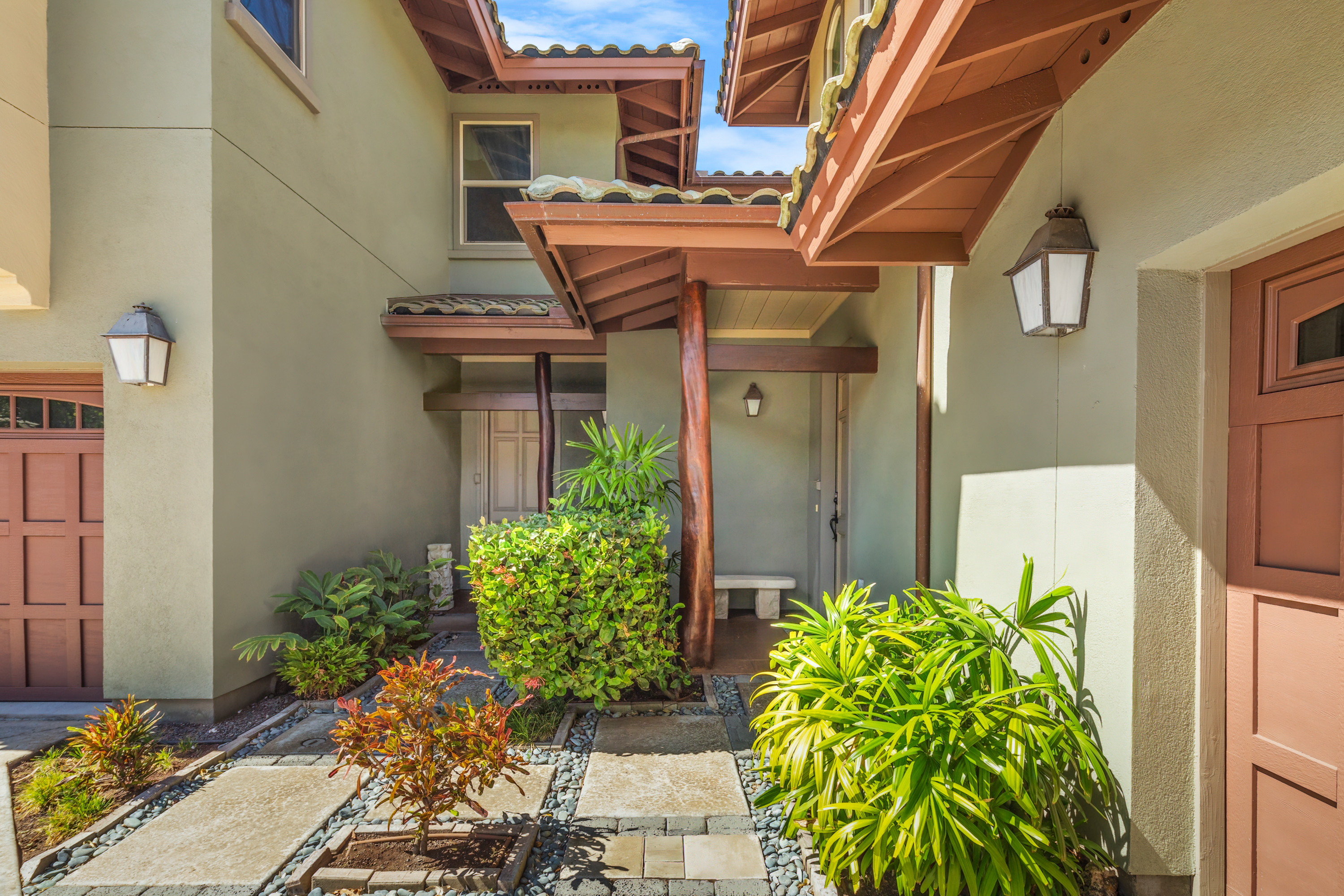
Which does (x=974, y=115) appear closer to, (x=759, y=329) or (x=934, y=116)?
(x=934, y=116)

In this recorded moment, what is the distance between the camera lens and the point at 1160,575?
197 cm

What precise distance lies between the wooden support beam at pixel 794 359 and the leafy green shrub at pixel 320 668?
10.5ft

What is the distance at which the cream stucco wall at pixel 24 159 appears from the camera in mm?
3449

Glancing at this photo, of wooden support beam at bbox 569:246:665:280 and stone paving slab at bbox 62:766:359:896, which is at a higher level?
wooden support beam at bbox 569:246:665:280

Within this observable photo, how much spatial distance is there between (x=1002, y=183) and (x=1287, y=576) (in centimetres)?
176

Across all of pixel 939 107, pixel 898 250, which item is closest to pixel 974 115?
pixel 939 107

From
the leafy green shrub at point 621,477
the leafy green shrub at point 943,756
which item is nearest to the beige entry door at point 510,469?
the leafy green shrub at point 621,477

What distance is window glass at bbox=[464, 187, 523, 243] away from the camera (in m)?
7.70

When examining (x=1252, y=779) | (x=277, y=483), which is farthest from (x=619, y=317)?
(x=1252, y=779)

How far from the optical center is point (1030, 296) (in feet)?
7.55

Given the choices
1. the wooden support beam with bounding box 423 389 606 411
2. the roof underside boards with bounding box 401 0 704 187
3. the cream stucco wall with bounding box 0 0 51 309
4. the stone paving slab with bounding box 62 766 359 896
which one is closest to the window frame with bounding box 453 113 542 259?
the roof underside boards with bounding box 401 0 704 187

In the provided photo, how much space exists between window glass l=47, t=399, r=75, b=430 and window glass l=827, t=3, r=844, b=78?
556 cm

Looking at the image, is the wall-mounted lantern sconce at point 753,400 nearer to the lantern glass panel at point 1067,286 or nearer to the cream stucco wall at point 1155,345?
the cream stucco wall at point 1155,345

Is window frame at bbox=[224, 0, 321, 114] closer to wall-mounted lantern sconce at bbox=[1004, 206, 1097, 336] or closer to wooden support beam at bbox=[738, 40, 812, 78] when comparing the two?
wooden support beam at bbox=[738, 40, 812, 78]
